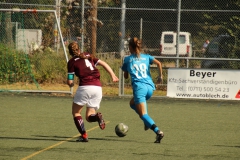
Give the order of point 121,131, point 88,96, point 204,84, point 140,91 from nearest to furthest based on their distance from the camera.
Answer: point 88,96
point 140,91
point 121,131
point 204,84

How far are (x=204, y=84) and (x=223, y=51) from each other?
2.68 meters

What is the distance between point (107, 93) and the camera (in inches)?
851

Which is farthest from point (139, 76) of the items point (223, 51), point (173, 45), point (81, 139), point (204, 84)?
point (173, 45)

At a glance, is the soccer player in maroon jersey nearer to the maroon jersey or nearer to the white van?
the maroon jersey

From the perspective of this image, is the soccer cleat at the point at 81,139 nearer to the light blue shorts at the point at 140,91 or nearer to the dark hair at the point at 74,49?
the light blue shorts at the point at 140,91

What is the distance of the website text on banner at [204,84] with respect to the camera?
776 inches

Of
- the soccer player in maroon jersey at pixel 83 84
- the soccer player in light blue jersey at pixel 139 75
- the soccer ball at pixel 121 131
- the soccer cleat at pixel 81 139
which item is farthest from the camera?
the soccer ball at pixel 121 131

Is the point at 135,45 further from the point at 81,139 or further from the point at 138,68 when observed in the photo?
the point at 81,139

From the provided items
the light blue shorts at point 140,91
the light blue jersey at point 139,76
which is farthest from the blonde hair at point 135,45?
the light blue shorts at point 140,91

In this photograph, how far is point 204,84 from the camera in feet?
65.1

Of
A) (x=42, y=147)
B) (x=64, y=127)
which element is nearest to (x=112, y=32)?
(x=64, y=127)

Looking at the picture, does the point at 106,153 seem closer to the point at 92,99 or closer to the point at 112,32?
the point at 92,99

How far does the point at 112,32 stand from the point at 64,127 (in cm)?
1780

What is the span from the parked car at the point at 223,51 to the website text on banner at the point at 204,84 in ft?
6.84
